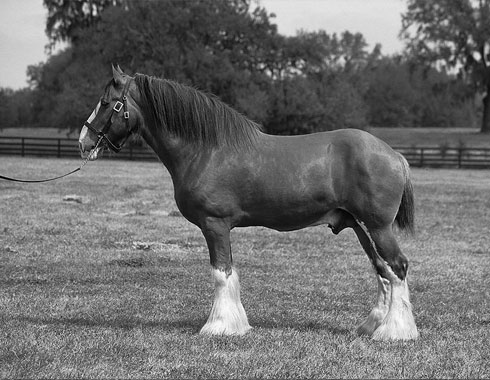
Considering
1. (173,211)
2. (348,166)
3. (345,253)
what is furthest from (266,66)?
(348,166)

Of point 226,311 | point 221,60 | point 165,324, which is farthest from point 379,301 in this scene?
point 221,60

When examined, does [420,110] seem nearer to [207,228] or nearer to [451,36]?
[451,36]

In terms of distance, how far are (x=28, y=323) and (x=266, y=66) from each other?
40.4 meters

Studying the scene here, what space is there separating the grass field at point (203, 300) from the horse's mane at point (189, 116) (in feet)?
5.80

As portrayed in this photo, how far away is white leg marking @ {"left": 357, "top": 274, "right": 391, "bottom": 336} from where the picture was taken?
646 cm

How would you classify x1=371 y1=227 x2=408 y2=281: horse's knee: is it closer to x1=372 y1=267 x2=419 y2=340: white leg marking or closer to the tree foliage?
x1=372 y1=267 x2=419 y2=340: white leg marking

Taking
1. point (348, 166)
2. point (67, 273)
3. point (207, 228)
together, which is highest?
point (348, 166)

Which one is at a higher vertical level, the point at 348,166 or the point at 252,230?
the point at 348,166

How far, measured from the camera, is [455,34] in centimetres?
5078

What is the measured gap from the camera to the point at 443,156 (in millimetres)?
39656

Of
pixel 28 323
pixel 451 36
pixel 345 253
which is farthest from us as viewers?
pixel 451 36

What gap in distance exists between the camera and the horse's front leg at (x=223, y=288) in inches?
245

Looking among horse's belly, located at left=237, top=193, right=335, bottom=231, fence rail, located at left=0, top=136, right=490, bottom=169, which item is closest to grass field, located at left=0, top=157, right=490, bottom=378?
horse's belly, located at left=237, top=193, right=335, bottom=231

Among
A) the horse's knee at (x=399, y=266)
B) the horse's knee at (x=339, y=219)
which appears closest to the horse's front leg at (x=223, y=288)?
the horse's knee at (x=339, y=219)
